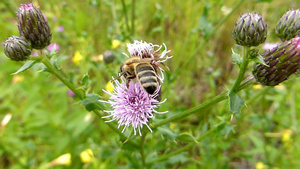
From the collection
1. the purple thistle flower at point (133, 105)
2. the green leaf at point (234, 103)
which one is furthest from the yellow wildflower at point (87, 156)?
the green leaf at point (234, 103)

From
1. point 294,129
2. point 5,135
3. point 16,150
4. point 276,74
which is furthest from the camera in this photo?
point 16,150

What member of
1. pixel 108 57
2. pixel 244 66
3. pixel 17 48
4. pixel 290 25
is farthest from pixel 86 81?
pixel 290 25

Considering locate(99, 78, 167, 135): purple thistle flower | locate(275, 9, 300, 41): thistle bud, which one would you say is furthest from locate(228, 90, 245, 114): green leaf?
locate(275, 9, 300, 41): thistle bud

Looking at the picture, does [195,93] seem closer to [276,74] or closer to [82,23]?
[82,23]

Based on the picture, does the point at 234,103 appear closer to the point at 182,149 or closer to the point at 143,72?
the point at 143,72

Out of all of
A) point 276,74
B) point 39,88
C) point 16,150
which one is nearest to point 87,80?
point 276,74

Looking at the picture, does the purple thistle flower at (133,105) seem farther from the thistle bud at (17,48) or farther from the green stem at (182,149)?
the thistle bud at (17,48)

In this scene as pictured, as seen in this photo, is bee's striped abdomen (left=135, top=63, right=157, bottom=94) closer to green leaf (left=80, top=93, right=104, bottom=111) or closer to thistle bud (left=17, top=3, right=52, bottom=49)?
green leaf (left=80, top=93, right=104, bottom=111)

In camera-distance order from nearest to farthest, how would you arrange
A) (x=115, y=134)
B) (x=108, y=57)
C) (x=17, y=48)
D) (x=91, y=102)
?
(x=17, y=48)
(x=91, y=102)
(x=108, y=57)
(x=115, y=134)
